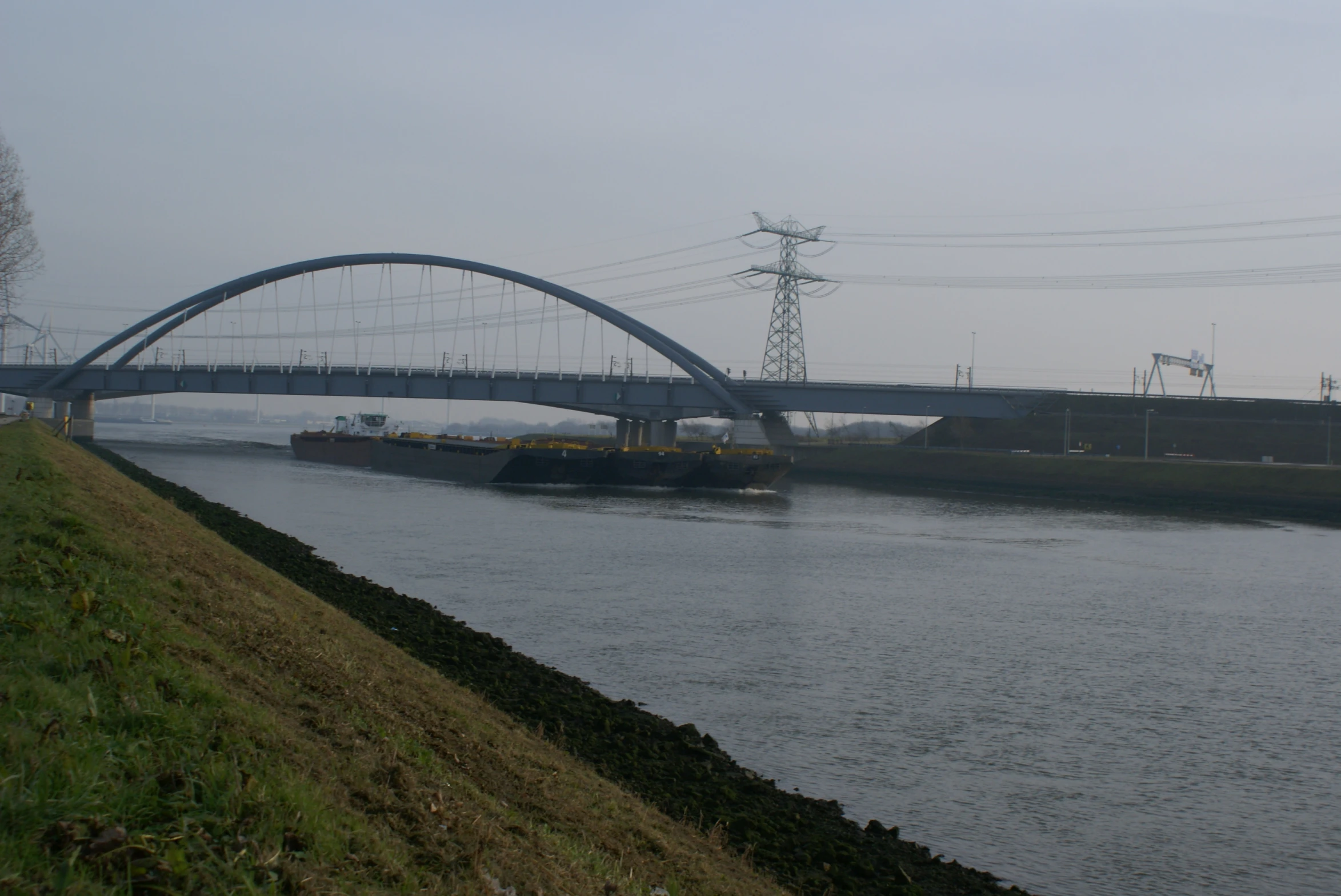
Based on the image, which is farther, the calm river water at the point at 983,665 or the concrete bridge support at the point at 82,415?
the concrete bridge support at the point at 82,415

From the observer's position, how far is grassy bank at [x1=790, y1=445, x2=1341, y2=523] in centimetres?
5112

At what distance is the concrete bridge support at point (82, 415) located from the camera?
79.5 meters

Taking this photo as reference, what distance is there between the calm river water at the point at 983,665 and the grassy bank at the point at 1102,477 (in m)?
19.0

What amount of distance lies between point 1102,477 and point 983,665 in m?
51.3

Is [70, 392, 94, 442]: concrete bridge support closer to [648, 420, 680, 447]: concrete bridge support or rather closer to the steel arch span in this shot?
the steel arch span

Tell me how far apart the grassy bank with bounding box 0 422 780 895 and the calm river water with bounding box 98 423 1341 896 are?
10.7 ft

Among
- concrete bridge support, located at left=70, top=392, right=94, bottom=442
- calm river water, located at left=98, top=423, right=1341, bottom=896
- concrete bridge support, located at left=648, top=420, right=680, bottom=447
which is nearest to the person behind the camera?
calm river water, located at left=98, top=423, right=1341, bottom=896

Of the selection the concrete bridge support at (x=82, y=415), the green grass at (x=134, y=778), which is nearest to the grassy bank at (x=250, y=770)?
the green grass at (x=134, y=778)

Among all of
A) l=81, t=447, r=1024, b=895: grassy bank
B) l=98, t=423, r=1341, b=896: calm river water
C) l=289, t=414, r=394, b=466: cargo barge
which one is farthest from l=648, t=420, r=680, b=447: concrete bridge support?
l=81, t=447, r=1024, b=895: grassy bank

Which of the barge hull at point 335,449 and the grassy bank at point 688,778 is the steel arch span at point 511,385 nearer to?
the barge hull at point 335,449

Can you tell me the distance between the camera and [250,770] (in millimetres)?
4320

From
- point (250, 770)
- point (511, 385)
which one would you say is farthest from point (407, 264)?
point (250, 770)

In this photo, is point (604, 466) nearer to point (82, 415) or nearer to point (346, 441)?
point (346, 441)

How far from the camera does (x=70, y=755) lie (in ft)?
12.9
